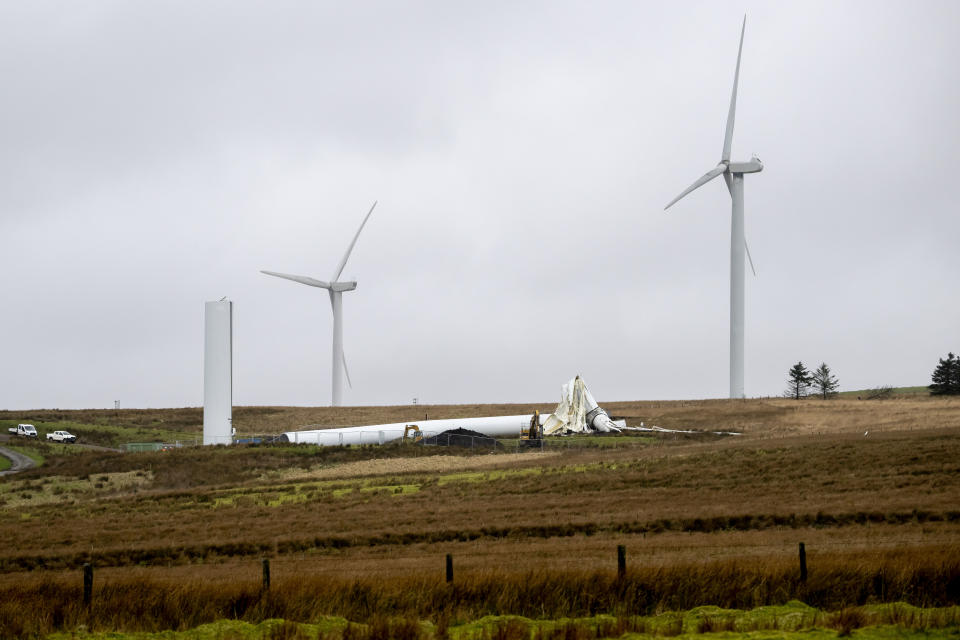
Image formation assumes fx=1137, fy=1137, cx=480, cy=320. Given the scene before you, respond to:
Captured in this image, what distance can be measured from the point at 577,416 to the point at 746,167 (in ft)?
87.3

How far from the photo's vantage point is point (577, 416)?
9125 centimetres

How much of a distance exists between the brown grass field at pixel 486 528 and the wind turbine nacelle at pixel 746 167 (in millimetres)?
24715

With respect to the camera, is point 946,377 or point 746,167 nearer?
point 746,167

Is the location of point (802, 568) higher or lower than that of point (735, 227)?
lower

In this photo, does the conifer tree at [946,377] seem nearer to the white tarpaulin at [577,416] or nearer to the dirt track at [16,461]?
the white tarpaulin at [577,416]

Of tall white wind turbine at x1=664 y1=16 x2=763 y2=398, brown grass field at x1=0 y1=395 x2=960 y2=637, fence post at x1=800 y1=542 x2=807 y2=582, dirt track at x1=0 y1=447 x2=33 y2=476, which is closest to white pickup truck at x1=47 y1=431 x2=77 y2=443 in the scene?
dirt track at x1=0 y1=447 x2=33 y2=476

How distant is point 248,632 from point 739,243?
80.7m

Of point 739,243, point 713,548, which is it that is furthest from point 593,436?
point 713,548

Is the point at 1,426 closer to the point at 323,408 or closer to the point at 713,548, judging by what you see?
the point at 323,408

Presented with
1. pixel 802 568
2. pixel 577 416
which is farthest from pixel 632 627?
pixel 577 416

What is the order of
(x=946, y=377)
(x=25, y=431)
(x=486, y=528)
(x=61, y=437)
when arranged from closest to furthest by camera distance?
(x=486, y=528), (x=61, y=437), (x=25, y=431), (x=946, y=377)

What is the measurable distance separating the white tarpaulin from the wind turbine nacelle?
22.9 m

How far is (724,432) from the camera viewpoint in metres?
85.0

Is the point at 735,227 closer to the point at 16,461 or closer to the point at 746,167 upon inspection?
the point at 746,167
